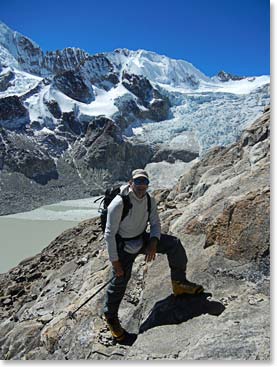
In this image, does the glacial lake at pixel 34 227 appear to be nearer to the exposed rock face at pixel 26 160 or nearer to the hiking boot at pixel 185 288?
the exposed rock face at pixel 26 160

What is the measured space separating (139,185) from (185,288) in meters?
1.17

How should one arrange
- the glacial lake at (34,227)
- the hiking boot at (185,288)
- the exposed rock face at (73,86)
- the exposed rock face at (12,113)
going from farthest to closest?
1. the exposed rock face at (73,86)
2. the exposed rock face at (12,113)
3. the glacial lake at (34,227)
4. the hiking boot at (185,288)

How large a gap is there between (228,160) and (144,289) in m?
4.26

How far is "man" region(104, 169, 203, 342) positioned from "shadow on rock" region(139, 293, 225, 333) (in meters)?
0.08

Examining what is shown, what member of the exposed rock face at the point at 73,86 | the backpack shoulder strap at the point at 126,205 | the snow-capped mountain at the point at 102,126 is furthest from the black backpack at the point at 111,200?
the exposed rock face at the point at 73,86

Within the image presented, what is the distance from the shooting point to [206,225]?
5.16 metres

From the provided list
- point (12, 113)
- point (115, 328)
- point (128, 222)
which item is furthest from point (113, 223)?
point (12, 113)

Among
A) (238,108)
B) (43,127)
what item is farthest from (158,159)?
(43,127)

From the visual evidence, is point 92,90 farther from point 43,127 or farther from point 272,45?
point 272,45

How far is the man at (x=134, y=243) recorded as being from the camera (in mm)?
4012

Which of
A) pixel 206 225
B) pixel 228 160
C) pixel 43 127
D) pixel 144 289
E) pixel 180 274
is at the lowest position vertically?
pixel 144 289

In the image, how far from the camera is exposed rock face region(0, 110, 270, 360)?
369cm

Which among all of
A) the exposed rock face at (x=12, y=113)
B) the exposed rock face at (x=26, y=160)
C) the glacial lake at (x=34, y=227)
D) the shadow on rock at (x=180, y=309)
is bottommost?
the glacial lake at (x=34, y=227)

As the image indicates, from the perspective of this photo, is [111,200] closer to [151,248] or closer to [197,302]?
[151,248]
